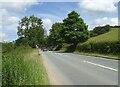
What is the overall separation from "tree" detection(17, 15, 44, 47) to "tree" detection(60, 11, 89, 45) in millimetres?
20512

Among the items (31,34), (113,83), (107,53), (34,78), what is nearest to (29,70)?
(34,78)

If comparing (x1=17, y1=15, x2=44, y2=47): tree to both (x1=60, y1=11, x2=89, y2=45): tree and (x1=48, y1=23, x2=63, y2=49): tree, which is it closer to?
(x1=60, y1=11, x2=89, y2=45): tree

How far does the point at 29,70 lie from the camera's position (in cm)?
970

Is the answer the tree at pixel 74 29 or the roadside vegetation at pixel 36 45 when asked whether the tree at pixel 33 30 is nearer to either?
the roadside vegetation at pixel 36 45

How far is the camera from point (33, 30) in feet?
160

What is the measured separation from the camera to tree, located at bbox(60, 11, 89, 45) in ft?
244

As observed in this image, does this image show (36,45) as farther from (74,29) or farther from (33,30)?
(74,29)

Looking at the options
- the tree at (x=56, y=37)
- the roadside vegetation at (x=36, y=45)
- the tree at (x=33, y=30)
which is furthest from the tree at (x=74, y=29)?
the tree at (x=56, y=37)

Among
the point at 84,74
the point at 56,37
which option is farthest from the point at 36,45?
the point at 56,37

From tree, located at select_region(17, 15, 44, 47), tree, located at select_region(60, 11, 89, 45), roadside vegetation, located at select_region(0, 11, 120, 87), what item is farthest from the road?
tree, located at select_region(60, 11, 89, 45)

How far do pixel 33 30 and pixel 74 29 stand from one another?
28.6 meters

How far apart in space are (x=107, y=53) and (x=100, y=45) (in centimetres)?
496

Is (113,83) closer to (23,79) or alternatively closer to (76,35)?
(23,79)

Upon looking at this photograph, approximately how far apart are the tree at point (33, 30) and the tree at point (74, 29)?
2051cm
